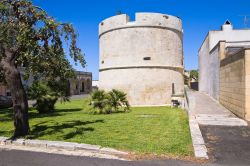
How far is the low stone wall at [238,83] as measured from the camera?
11133 mm

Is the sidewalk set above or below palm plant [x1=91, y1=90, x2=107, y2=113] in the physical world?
below

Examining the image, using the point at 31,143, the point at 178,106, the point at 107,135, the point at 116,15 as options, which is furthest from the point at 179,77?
the point at 31,143

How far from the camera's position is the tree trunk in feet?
29.0

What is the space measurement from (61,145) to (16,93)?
9.28 ft

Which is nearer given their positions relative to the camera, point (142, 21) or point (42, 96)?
point (42, 96)

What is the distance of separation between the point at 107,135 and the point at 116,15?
1541 centimetres

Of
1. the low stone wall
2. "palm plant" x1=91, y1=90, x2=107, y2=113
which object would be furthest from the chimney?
"palm plant" x1=91, y1=90, x2=107, y2=113

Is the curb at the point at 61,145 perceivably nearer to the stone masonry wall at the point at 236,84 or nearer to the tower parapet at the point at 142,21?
the stone masonry wall at the point at 236,84

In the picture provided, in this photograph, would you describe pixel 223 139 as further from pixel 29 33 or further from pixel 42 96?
pixel 42 96

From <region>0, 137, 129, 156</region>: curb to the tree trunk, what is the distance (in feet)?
2.59

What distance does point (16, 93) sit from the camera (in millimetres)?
8930

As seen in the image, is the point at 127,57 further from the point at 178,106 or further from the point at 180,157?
the point at 180,157

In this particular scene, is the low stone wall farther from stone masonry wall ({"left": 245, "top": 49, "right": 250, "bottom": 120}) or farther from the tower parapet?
the tower parapet

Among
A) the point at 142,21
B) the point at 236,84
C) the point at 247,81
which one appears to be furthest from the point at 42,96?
the point at 247,81
